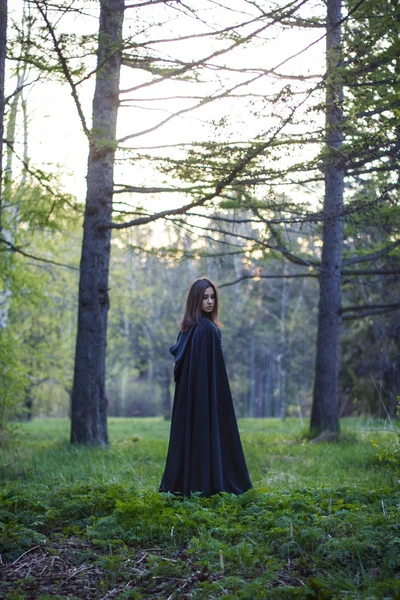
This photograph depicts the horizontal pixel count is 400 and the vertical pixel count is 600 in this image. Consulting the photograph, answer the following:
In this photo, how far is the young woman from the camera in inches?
255

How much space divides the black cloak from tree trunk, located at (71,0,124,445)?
3.89 meters

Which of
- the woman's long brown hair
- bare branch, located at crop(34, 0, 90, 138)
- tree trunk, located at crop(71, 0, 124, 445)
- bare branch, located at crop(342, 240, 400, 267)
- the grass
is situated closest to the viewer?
the woman's long brown hair

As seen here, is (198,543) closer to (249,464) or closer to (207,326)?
(207,326)

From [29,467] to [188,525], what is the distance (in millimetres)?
4058

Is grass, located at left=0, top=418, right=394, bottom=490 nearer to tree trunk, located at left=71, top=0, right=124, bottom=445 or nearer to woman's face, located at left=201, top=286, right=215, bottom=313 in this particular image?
tree trunk, located at left=71, top=0, right=124, bottom=445

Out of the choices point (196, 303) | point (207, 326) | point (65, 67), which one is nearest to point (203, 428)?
point (207, 326)

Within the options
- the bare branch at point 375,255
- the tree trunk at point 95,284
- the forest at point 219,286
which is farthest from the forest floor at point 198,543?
the bare branch at point 375,255

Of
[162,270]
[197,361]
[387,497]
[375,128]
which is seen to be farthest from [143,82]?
[162,270]

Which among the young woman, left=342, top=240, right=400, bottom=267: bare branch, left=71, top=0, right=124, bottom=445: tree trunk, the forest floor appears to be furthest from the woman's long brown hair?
left=342, top=240, right=400, bottom=267: bare branch

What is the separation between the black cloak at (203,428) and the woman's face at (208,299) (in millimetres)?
116

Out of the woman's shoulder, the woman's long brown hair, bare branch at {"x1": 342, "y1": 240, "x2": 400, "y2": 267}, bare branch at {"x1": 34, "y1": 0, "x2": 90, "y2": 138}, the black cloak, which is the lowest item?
the black cloak

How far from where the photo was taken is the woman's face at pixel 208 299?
6.78m

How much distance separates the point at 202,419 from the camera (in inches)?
257

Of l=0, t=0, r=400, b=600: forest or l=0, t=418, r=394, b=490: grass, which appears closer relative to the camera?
l=0, t=0, r=400, b=600: forest
